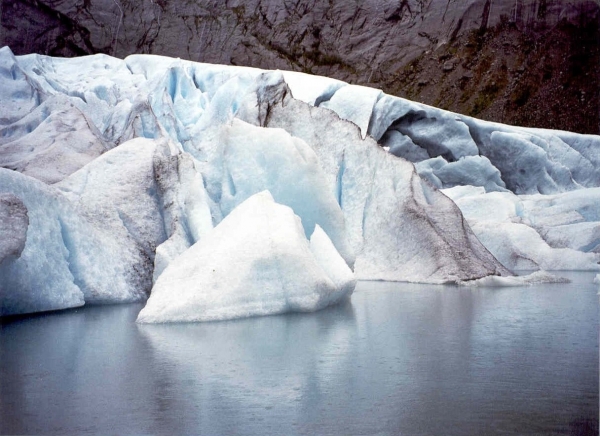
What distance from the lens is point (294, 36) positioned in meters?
31.9

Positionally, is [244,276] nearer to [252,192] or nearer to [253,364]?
[253,364]

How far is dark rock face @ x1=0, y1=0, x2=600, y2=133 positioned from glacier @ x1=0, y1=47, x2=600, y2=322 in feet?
49.4

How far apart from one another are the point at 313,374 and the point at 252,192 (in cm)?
391

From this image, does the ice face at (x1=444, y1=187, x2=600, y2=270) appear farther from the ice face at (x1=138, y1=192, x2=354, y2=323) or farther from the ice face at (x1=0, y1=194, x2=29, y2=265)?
the ice face at (x1=0, y1=194, x2=29, y2=265)

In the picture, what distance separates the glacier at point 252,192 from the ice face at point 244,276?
0.06 feet

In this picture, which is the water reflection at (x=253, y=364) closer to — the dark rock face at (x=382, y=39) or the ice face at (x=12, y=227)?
the ice face at (x=12, y=227)

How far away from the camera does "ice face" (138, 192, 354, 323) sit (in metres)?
4.90

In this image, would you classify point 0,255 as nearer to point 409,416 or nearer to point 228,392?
point 228,392

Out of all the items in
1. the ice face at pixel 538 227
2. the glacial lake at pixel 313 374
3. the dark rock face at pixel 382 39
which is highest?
the dark rock face at pixel 382 39

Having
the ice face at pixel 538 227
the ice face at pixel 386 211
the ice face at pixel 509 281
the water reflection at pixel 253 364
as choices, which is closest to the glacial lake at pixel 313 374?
the water reflection at pixel 253 364

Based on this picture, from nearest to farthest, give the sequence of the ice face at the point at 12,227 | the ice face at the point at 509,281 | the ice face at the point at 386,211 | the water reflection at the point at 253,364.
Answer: the water reflection at the point at 253,364
the ice face at the point at 12,227
the ice face at the point at 509,281
the ice face at the point at 386,211

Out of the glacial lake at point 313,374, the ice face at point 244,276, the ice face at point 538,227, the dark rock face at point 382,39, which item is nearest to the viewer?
the glacial lake at point 313,374

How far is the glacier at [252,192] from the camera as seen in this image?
17.9ft

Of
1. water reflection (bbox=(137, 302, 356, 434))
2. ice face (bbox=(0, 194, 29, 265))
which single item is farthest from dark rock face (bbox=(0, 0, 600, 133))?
water reflection (bbox=(137, 302, 356, 434))
